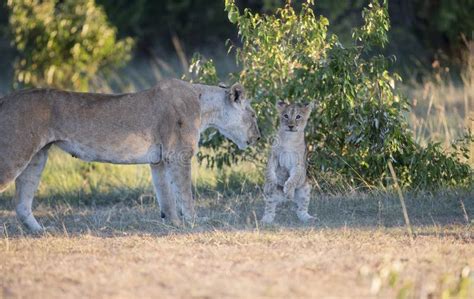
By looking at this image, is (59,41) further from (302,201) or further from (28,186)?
(302,201)

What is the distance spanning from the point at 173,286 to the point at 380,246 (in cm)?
203

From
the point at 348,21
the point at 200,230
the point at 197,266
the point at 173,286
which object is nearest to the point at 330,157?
the point at 200,230

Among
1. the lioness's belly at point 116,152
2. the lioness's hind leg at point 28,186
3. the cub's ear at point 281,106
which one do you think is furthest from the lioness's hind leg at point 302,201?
the lioness's hind leg at point 28,186

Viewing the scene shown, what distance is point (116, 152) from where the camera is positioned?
8.73m

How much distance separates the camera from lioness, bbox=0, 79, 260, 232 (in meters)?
8.27

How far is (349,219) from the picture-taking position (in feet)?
28.8

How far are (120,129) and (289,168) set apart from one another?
1.63m

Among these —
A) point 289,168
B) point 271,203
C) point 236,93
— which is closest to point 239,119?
point 236,93

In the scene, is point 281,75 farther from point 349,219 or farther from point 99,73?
point 99,73

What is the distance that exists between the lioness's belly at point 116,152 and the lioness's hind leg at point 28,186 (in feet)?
1.16

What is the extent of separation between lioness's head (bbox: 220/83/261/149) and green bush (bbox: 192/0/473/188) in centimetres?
70

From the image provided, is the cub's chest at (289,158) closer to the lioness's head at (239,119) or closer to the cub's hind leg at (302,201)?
the cub's hind leg at (302,201)

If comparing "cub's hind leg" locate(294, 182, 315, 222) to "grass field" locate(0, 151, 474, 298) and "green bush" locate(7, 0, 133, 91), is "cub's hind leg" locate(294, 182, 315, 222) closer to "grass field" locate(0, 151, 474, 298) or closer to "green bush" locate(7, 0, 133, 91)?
"grass field" locate(0, 151, 474, 298)

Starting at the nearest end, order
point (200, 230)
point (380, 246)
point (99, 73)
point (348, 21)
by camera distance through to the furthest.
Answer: point (380, 246)
point (200, 230)
point (99, 73)
point (348, 21)
